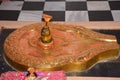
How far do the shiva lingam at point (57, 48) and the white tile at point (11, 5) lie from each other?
102 centimetres

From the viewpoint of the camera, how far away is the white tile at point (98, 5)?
2385 millimetres

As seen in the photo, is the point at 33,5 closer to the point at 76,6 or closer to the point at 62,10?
the point at 62,10

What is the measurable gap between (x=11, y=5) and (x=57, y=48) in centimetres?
135

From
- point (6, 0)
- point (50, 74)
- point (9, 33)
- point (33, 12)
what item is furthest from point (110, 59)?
point (6, 0)

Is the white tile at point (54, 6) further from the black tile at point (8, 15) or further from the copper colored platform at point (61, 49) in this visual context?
the copper colored platform at point (61, 49)

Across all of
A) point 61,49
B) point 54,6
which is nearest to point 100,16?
point 54,6

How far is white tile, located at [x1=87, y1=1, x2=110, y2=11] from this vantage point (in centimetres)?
238

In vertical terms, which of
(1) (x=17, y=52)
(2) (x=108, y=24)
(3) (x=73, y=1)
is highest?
(1) (x=17, y=52)

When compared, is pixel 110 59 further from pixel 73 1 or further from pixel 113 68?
pixel 73 1

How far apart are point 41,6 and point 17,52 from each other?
125 centimetres

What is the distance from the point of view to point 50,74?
1.17 metres

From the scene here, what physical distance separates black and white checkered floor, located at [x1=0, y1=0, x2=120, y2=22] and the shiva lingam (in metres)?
0.81

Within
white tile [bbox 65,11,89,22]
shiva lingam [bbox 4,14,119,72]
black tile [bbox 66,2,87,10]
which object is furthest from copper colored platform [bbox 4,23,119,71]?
black tile [bbox 66,2,87,10]

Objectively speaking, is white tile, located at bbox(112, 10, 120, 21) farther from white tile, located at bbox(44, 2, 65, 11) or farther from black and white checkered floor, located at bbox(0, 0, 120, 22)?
white tile, located at bbox(44, 2, 65, 11)
